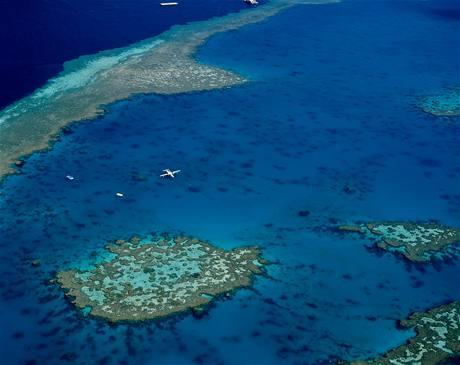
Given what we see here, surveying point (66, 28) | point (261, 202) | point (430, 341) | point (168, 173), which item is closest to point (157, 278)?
point (261, 202)

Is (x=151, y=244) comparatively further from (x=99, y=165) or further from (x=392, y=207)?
(x=392, y=207)

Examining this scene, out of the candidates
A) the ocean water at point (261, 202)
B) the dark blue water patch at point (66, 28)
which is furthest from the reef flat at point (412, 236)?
the dark blue water patch at point (66, 28)

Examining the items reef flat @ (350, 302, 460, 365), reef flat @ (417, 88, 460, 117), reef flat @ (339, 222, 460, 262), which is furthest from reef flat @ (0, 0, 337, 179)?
reef flat @ (350, 302, 460, 365)

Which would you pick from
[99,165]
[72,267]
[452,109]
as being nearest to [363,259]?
[72,267]

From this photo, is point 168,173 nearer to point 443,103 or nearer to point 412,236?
point 412,236

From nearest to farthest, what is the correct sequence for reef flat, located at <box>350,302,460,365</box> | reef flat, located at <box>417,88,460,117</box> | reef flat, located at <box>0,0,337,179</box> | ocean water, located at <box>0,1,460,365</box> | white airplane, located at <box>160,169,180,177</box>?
reef flat, located at <box>350,302,460,365</box> < ocean water, located at <box>0,1,460,365</box> < white airplane, located at <box>160,169,180,177</box> < reef flat, located at <box>0,0,337,179</box> < reef flat, located at <box>417,88,460,117</box>

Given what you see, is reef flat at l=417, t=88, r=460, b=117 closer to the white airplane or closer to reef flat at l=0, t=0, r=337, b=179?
reef flat at l=0, t=0, r=337, b=179
